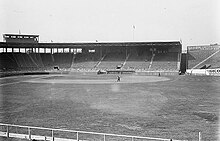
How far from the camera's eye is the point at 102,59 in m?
81.6

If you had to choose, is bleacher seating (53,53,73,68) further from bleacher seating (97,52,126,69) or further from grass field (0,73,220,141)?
grass field (0,73,220,141)

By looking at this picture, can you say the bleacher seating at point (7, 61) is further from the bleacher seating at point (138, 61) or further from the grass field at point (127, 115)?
the grass field at point (127, 115)

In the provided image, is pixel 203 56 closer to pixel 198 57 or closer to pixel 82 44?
pixel 198 57

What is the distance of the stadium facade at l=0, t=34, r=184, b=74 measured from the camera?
73812 millimetres

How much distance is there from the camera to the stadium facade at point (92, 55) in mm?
Answer: 73812

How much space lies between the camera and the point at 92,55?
277 ft

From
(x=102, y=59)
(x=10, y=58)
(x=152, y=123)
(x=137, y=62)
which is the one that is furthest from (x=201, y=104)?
(x=10, y=58)

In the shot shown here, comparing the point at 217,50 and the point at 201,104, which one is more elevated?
the point at 217,50

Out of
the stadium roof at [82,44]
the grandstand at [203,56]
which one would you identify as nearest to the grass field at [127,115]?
the grandstand at [203,56]

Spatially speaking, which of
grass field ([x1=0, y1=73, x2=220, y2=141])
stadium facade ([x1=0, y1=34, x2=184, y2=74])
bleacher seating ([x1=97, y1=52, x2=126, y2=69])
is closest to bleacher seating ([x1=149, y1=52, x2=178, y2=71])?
stadium facade ([x1=0, y1=34, x2=184, y2=74])

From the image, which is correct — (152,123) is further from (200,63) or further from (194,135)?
(200,63)

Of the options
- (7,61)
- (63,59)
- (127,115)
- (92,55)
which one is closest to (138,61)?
(92,55)

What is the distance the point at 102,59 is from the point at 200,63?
101 ft

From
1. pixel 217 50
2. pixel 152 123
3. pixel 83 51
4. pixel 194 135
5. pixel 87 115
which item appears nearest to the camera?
pixel 194 135
